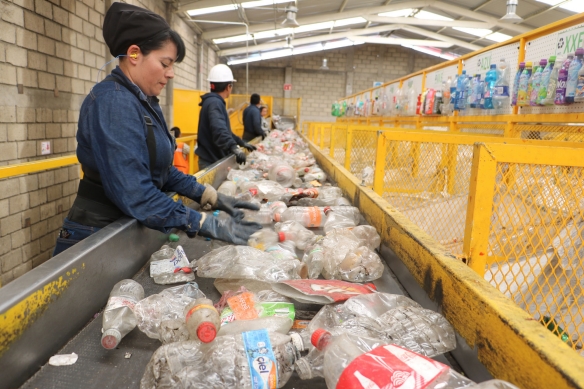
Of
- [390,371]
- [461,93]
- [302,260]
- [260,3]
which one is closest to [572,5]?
[260,3]

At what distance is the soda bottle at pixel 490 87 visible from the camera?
3656 millimetres

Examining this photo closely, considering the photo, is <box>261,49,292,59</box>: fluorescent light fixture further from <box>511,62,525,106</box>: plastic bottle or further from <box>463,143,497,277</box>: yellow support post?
<box>463,143,497,277</box>: yellow support post

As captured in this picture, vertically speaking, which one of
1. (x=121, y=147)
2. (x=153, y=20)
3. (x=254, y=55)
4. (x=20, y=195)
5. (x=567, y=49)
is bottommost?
(x=20, y=195)

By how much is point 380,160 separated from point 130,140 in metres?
1.74

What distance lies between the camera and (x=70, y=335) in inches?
48.9

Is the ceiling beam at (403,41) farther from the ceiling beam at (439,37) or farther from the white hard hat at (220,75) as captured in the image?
the white hard hat at (220,75)

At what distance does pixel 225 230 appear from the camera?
197cm

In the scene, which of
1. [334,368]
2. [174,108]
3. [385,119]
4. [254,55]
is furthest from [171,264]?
[254,55]

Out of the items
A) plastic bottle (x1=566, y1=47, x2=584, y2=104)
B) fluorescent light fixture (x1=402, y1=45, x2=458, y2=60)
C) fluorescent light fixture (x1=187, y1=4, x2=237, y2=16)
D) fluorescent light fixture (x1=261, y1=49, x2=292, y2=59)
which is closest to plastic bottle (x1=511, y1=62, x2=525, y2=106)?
plastic bottle (x1=566, y1=47, x2=584, y2=104)

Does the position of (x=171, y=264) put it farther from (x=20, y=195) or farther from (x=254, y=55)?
(x=254, y=55)

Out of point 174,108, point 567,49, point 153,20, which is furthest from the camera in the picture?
point 174,108

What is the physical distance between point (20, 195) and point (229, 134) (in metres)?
2.44

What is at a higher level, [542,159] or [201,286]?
[542,159]

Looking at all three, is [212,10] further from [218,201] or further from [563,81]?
[563,81]
